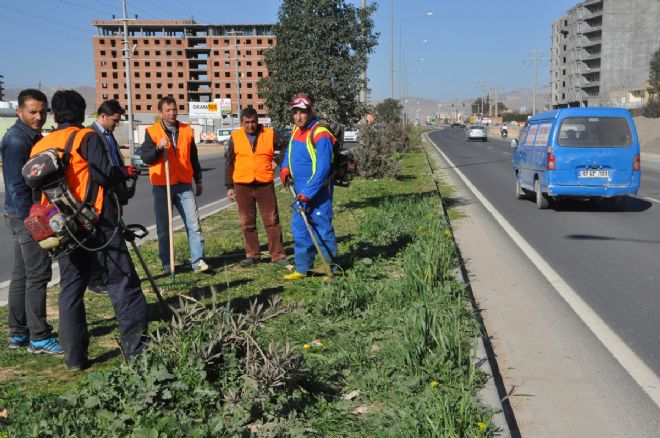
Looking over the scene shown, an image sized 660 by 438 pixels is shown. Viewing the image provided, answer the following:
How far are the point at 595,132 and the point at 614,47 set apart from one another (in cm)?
11402

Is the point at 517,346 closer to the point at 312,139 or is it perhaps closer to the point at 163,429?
the point at 312,139

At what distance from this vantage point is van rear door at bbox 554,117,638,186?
12.9 meters

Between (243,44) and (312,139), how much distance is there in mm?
135465

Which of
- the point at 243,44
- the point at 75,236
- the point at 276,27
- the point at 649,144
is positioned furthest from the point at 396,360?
the point at 243,44

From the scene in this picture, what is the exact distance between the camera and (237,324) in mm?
4012

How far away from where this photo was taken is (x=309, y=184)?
21.7ft

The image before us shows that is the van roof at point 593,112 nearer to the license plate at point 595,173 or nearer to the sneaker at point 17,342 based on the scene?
the license plate at point 595,173

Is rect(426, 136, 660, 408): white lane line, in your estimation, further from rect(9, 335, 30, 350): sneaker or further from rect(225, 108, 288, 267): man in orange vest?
rect(9, 335, 30, 350): sneaker

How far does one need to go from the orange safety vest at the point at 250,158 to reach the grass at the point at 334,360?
104 centimetres

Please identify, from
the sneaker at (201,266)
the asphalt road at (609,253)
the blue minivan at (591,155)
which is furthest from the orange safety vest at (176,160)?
the blue minivan at (591,155)

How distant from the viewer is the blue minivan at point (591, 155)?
507 inches

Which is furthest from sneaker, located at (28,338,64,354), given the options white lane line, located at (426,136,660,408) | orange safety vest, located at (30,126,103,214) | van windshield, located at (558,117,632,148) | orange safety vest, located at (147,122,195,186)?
van windshield, located at (558,117,632,148)

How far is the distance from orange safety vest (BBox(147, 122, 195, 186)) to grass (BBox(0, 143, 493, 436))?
41.7 inches

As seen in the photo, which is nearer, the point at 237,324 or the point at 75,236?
the point at 237,324
